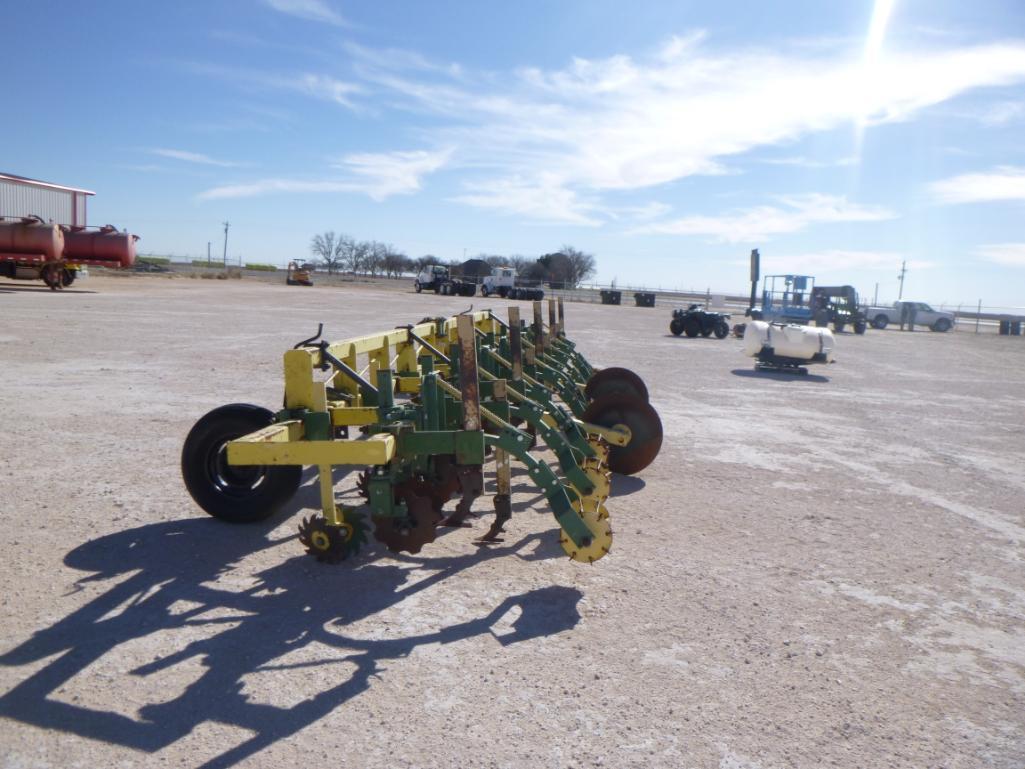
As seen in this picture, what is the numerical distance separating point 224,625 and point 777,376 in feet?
41.8

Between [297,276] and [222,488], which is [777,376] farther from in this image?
[297,276]

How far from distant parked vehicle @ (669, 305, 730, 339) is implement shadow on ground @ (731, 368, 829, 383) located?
8.48 m

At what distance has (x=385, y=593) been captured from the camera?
4004 mm

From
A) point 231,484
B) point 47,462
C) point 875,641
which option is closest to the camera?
point 875,641

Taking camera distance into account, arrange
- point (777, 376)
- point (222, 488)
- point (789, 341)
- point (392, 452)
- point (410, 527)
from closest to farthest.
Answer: point (392, 452)
point (410, 527)
point (222, 488)
point (777, 376)
point (789, 341)

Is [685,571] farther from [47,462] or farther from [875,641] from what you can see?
[47,462]

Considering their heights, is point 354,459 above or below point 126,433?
above

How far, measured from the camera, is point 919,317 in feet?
131

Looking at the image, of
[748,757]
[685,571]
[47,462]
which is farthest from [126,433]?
[748,757]

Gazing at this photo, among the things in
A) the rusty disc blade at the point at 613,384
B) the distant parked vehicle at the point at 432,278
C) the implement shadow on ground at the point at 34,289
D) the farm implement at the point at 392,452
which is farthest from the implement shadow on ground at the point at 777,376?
the distant parked vehicle at the point at 432,278

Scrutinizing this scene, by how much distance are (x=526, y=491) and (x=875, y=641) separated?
113 inches

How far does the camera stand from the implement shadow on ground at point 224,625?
9.37 ft

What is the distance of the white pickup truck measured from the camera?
126 feet

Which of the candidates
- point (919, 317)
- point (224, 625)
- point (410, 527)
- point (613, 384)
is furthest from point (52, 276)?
point (919, 317)
